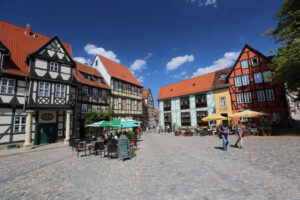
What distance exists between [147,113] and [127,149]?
35005 millimetres

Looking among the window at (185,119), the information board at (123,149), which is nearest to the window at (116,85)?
the window at (185,119)

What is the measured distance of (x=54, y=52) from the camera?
49.1ft

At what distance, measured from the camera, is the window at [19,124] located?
13.0 m

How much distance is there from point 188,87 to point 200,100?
4523mm

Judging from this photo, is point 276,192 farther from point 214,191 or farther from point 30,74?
point 30,74

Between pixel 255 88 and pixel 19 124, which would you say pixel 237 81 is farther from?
pixel 19 124

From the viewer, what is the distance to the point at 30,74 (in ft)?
43.0

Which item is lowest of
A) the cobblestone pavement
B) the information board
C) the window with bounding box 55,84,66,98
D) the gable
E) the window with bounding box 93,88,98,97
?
the cobblestone pavement

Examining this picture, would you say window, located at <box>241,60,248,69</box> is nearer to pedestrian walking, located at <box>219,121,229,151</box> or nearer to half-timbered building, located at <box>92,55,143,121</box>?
pedestrian walking, located at <box>219,121,229,151</box>

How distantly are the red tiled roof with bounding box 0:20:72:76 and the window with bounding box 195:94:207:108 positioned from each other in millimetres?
24923

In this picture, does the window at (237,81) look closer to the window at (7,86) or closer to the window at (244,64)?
the window at (244,64)

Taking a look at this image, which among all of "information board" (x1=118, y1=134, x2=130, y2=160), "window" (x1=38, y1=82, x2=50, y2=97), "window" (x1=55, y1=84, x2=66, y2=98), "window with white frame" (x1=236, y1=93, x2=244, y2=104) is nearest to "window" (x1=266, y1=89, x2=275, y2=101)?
"window with white frame" (x1=236, y1=93, x2=244, y2=104)

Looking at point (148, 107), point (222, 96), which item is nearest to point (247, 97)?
point (222, 96)

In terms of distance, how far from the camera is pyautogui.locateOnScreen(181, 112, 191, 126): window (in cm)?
2709
